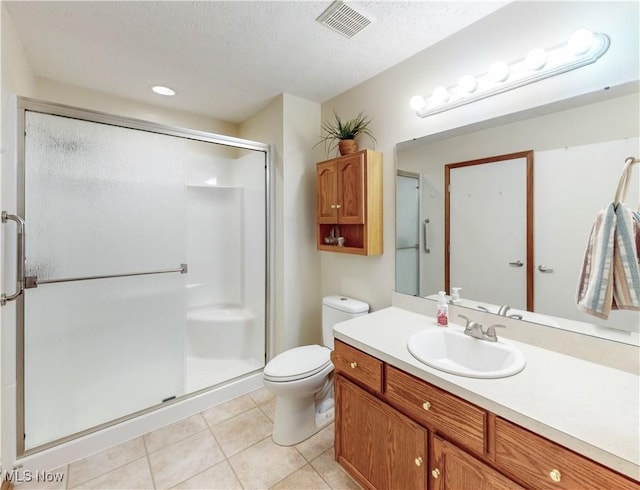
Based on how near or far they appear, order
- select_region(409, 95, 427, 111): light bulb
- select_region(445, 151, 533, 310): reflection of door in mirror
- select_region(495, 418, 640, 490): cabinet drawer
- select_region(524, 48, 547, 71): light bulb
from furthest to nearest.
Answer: select_region(409, 95, 427, 111): light bulb < select_region(445, 151, 533, 310): reflection of door in mirror < select_region(524, 48, 547, 71): light bulb < select_region(495, 418, 640, 490): cabinet drawer

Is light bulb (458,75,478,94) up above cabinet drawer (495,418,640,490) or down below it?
above

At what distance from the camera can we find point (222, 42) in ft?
5.57

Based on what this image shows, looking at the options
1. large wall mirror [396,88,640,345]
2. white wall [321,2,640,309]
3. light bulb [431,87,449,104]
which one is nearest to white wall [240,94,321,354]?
white wall [321,2,640,309]

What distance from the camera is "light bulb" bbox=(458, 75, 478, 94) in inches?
58.1

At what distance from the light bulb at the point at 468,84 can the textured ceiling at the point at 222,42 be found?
0.31 m

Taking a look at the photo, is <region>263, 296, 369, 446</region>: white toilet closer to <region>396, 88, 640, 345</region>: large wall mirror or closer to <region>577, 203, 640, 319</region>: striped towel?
<region>396, 88, 640, 345</region>: large wall mirror

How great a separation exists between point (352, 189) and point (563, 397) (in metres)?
1.48

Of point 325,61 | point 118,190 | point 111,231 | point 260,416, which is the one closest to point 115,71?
Result: point 118,190

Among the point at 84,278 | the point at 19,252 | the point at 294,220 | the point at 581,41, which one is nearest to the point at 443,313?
the point at 581,41

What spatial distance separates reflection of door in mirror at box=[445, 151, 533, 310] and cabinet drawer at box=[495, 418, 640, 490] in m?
0.69

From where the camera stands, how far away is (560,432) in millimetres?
763

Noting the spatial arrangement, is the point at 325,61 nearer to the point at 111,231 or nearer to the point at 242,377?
the point at 111,231

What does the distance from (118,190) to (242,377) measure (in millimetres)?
1658

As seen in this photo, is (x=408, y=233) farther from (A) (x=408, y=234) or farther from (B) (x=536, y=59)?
(B) (x=536, y=59)
